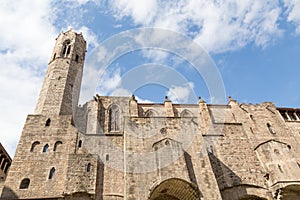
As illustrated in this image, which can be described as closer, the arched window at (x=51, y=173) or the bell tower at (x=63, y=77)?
the arched window at (x=51, y=173)

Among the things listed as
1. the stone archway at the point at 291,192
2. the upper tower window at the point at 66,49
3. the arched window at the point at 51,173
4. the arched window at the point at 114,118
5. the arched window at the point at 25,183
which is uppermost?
the upper tower window at the point at 66,49

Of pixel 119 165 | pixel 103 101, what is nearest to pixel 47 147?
pixel 119 165

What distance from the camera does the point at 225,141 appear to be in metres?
20.4

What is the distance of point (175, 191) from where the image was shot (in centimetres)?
1562

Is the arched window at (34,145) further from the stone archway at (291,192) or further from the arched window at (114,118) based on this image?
Answer: the stone archway at (291,192)

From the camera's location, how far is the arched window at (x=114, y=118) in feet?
74.4

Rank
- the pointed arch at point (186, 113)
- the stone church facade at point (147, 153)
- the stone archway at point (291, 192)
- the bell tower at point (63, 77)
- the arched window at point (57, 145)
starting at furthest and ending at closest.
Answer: the pointed arch at point (186, 113) → the bell tower at point (63, 77) → the arched window at point (57, 145) → the stone archway at point (291, 192) → the stone church facade at point (147, 153)

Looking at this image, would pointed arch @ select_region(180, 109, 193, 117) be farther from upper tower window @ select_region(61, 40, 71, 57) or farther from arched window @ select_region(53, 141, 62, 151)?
upper tower window @ select_region(61, 40, 71, 57)

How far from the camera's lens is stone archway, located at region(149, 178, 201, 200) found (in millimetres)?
14477

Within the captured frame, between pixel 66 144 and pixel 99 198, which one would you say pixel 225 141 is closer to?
pixel 99 198

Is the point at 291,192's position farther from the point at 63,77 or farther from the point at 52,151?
the point at 63,77

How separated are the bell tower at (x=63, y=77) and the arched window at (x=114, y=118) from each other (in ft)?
12.3

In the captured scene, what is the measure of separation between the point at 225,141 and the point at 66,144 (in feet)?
45.4

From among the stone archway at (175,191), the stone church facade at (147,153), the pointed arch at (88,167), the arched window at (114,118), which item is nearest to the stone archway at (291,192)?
the stone church facade at (147,153)
